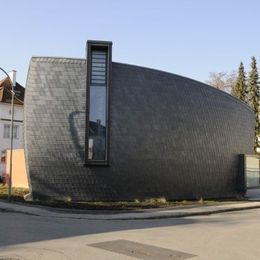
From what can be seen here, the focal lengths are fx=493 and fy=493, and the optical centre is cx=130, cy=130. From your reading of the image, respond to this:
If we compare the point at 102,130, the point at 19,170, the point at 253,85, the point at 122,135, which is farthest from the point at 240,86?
the point at 102,130

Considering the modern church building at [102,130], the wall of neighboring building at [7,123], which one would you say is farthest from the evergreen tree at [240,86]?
the modern church building at [102,130]

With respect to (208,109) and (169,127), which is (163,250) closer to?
(169,127)

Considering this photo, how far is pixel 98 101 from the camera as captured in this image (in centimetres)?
2428

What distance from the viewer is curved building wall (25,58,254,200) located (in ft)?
78.0

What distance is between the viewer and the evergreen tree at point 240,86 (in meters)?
68.6

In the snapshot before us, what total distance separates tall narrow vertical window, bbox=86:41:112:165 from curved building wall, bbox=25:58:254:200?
299 millimetres

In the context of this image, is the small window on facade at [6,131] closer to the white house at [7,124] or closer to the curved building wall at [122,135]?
the white house at [7,124]

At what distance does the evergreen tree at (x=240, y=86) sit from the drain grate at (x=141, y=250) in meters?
59.0

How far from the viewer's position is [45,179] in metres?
23.8

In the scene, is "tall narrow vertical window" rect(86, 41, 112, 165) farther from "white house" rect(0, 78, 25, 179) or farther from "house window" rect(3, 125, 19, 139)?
"house window" rect(3, 125, 19, 139)

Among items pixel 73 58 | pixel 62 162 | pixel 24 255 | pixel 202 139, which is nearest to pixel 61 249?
pixel 24 255

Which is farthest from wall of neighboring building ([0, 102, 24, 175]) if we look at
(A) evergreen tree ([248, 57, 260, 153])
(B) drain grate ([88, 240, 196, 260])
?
(B) drain grate ([88, 240, 196, 260])

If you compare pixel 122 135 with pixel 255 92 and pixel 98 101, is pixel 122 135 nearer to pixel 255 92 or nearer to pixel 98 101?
pixel 98 101

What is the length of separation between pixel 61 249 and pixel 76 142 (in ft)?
44.1
